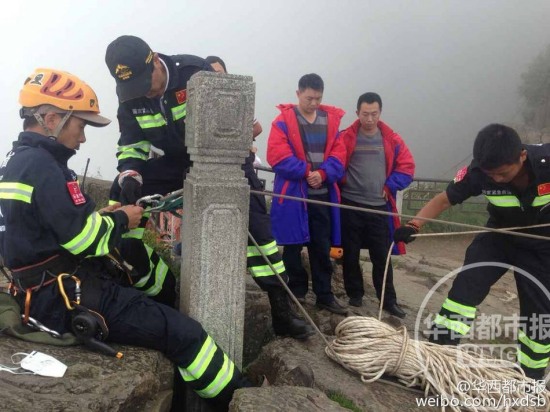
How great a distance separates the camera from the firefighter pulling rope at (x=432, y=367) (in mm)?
2896

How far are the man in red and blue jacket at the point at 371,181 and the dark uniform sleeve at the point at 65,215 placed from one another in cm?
239

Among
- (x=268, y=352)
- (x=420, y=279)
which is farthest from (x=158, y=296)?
(x=420, y=279)

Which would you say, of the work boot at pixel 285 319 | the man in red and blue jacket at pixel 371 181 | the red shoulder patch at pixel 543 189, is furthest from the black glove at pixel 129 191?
the red shoulder patch at pixel 543 189

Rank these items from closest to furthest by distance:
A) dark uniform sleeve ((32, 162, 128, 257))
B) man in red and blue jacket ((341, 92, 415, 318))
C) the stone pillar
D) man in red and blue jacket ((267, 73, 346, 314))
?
dark uniform sleeve ((32, 162, 128, 257))
the stone pillar
man in red and blue jacket ((267, 73, 346, 314))
man in red and blue jacket ((341, 92, 415, 318))

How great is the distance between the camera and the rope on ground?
2.90m

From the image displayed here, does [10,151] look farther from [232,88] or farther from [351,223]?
[351,223]

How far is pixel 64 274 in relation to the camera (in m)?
2.53

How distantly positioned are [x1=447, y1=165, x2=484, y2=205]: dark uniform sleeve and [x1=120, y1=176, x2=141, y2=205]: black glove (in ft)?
7.71

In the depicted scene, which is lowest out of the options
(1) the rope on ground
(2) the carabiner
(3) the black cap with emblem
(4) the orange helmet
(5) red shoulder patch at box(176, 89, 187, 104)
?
(1) the rope on ground

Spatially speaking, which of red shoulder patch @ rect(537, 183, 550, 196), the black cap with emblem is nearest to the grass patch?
red shoulder patch @ rect(537, 183, 550, 196)

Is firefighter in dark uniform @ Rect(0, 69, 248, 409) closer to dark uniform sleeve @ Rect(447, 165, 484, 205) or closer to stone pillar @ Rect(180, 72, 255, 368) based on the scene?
stone pillar @ Rect(180, 72, 255, 368)

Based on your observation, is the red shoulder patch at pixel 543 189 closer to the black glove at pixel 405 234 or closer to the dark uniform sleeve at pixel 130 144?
the black glove at pixel 405 234

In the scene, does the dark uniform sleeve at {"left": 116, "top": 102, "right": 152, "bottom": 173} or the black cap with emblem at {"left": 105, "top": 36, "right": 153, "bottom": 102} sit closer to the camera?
the black cap with emblem at {"left": 105, "top": 36, "right": 153, "bottom": 102}

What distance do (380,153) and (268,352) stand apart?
2075 mm
